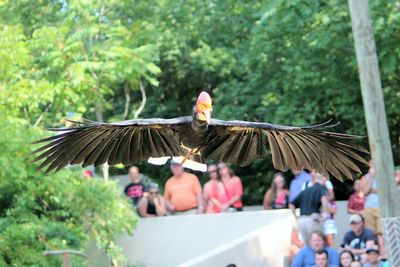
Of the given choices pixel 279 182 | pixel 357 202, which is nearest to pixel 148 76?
pixel 279 182

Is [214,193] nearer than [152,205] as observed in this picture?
Yes

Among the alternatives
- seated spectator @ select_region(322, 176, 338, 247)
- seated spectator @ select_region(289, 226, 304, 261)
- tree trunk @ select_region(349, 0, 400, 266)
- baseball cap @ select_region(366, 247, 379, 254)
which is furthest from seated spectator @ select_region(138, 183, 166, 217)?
tree trunk @ select_region(349, 0, 400, 266)

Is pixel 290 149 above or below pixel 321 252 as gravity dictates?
above

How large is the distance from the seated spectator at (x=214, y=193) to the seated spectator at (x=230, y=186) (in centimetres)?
5

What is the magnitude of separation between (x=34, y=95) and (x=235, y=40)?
264 inches

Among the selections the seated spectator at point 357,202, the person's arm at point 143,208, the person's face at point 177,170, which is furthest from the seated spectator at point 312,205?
the person's arm at point 143,208

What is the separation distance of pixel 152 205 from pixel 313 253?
3.59 m

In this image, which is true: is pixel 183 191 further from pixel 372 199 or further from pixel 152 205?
pixel 372 199

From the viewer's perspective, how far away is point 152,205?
15.2m

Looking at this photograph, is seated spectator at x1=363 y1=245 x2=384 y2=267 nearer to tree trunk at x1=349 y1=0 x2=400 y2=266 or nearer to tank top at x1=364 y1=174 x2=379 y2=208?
tree trunk at x1=349 y1=0 x2=400 y2=266

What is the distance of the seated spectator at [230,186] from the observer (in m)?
13.9

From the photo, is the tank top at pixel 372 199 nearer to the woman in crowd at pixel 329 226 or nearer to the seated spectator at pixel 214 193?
the woman in crowd at pixel 329 226

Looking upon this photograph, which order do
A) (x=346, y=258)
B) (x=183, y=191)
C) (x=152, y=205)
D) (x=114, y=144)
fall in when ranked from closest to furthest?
(x=114, y=144), (x=346, y=258), (x=183, y=191), (x=152, y=205)

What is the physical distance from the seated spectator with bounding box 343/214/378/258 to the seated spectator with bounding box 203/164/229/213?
228 centimetres
